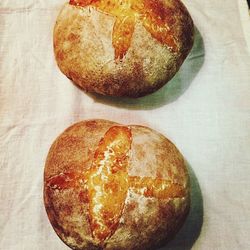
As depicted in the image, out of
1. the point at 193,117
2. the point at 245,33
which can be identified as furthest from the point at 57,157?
the point at 245,33

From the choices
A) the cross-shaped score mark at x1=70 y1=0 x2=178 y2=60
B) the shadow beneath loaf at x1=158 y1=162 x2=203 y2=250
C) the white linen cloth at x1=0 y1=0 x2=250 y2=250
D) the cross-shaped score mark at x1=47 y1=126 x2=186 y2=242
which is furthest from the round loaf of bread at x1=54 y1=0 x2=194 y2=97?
the shadow beneath loaf at x1=158 y1=162 x2=203 y2=250

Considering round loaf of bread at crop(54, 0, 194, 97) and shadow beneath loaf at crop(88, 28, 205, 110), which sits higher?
round loaf of bread at crop(54, 0, 194, 97)

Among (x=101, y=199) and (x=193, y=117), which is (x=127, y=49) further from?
(x=101, y=199)

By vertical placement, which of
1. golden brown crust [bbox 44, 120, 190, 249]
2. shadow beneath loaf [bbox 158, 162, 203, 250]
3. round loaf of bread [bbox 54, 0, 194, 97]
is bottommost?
shadow beneath loaf [bbox 158, 162, 203, 250]

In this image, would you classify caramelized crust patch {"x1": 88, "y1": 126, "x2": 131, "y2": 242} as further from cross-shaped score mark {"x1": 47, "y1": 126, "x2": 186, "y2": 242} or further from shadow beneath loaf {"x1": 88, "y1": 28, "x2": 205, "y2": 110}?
shadow beneath loaf {"x1": 88, "y1": 28, "x2": 205, "y2": 110}

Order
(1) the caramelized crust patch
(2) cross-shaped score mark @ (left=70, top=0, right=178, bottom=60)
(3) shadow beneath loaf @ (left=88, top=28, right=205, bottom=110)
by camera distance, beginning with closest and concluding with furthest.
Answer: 1. (1) the caramelized crust patch
2. (2) cross-shaped score mark @ (left=70, top=0, right=178, bottom=60)
3. (3) shadow beneath loaf @ (left=88, top=28, right=205, bottom=110)

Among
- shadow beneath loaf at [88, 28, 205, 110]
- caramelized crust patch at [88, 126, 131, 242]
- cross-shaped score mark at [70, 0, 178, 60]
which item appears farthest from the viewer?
shadow beneath loaf at [88, 28, 205, 110]

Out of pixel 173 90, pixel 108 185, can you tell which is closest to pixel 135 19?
pixel 173 90
